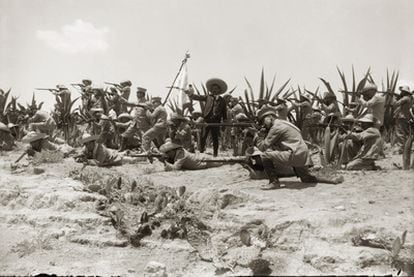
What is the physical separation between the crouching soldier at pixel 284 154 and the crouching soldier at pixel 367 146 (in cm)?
104

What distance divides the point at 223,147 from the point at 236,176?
332 cm

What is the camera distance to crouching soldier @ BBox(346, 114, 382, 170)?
25.0 ft

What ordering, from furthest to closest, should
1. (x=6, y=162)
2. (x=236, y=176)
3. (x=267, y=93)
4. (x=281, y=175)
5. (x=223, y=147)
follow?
1. (x=223, y=147)
2. (x=267, y=93)
3. (x=6, y=162)
4. (x=236, y=176)
5. (x=281, y=175)

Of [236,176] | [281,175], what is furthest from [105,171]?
[281,175]

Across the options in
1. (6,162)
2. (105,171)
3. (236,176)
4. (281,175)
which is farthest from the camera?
(6,162)

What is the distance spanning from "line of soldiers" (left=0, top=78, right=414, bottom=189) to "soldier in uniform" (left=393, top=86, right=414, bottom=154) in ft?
0.06

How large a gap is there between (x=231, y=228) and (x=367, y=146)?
326 centimetres

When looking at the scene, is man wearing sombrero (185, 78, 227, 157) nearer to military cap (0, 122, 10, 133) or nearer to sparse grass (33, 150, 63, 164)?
sparse grass (33, 150, 63, 164)

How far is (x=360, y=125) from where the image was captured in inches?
330

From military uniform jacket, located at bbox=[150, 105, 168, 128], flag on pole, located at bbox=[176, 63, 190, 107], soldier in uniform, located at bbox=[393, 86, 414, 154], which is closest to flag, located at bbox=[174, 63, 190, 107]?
flag on pole, located at bbox=[176, 63, 190, 107]

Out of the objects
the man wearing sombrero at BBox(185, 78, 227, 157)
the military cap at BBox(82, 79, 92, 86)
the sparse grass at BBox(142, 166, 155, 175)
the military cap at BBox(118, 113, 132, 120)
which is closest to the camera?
the sparse grass at BBox(142, 166, 155, 175)

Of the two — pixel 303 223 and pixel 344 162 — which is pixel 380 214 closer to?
pixel 303 223

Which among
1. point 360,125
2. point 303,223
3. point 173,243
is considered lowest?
point 173,243

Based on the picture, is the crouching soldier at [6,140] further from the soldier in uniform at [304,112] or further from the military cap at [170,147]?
the soldier in uniform at [304,112]
